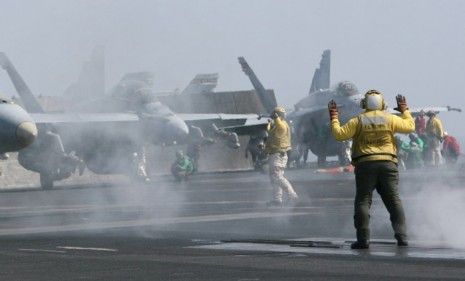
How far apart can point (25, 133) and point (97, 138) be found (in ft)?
45.9

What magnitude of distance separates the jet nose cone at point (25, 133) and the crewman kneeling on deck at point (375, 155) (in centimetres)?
1335

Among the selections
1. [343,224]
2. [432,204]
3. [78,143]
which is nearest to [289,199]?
[432,204]

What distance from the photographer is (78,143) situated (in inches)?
1758

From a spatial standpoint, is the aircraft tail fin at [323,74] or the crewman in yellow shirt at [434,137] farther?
the aircraft tail fin at [323,74]

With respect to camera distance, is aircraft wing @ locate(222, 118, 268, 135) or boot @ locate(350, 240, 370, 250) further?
aircraft wing @ locate(222, 118, 268, 135)

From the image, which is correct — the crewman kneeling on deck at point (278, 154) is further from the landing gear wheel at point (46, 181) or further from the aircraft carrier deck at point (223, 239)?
the landing gear wheel at point (46, 181)

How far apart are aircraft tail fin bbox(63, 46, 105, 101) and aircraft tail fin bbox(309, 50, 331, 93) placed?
23573mm

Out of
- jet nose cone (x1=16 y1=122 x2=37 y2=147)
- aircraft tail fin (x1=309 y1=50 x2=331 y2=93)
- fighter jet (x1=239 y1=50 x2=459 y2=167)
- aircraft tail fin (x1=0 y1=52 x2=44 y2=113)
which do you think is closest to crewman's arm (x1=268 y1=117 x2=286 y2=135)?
jet nose cone (x1=16 y1=122 x2=37 y2=147)

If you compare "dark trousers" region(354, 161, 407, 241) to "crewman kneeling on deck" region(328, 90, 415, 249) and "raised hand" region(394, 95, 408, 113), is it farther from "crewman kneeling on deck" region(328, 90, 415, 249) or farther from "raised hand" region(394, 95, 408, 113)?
"raised hand" region(394, 95, 408, 113)

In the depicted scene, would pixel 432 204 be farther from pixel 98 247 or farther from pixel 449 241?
pixel 98 247

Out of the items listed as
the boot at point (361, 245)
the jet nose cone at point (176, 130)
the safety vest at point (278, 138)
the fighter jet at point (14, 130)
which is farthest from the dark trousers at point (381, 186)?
the jet nose cone at point (176, 130)

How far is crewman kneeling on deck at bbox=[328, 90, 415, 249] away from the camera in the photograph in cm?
1659

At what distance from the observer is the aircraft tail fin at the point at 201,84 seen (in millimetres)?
54500

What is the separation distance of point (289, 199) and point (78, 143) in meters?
17.6
